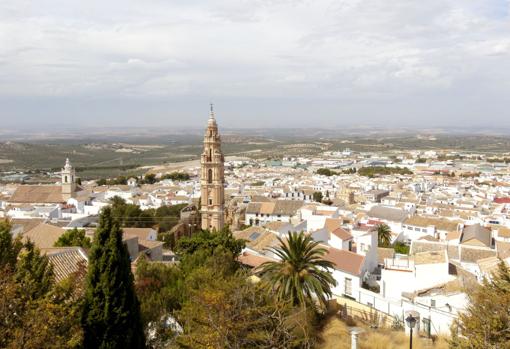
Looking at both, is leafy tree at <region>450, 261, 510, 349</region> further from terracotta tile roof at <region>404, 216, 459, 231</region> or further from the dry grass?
terracotta tile roof at <region>404, 216, 459, 231</region>

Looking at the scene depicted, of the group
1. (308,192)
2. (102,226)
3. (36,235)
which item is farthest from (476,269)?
(308,192)

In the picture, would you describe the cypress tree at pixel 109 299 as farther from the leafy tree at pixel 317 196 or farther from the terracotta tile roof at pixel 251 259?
the leafy tree at pixel 317 196

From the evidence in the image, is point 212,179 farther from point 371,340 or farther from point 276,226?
point 371,340

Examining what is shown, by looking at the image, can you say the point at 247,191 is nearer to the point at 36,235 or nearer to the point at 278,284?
the point at 36,235

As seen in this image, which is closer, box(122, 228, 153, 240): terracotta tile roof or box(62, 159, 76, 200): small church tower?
box(122, 228, 153, 240): terracotta tile roof

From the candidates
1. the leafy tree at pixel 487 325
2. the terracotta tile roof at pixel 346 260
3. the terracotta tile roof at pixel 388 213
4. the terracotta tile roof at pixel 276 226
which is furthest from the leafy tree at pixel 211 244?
the terracotta tile roof at pixel 388 213

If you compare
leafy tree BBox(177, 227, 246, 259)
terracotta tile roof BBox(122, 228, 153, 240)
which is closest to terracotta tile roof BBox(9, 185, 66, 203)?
terracotta tile roof BBox(122, 228, 153, 240)

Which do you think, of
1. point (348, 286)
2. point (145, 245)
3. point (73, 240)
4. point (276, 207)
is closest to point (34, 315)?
point (348, 286)
